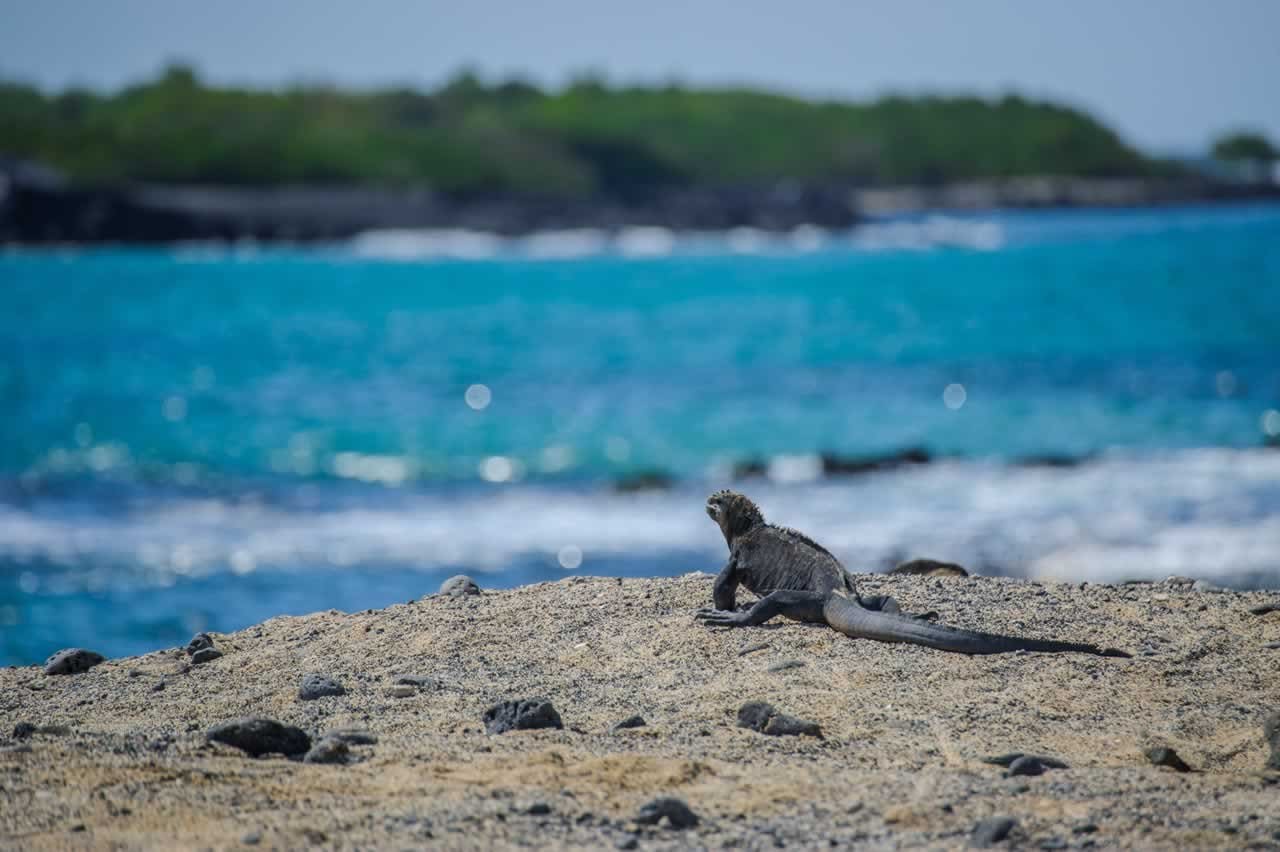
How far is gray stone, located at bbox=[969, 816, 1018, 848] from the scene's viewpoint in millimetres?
5594

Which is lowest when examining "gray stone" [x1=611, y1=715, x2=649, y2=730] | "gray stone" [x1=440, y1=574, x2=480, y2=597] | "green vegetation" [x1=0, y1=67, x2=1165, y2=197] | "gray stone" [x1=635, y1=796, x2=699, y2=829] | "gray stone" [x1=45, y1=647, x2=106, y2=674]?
"gray stone" [x1=635, y1=796, x2=699, y2=829]

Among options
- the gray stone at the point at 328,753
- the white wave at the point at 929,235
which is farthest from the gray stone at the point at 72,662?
the white wave at the point at 929,235

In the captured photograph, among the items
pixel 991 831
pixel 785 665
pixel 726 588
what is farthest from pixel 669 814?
pixel 726 588

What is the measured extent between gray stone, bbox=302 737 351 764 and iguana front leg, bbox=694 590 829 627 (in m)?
2.44

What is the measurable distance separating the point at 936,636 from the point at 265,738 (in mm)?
3138

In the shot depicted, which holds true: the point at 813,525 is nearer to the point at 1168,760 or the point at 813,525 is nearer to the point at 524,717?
the point at 524,717

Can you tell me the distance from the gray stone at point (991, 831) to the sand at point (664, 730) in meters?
0.06

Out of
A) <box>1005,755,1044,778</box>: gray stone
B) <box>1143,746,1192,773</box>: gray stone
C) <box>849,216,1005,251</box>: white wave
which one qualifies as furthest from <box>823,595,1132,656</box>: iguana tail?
<box>849,216,1005,251</box>: white wave

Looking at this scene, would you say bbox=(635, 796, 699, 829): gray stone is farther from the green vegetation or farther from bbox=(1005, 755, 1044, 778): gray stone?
the green vegetation

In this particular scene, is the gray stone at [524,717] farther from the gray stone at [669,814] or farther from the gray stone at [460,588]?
the gray stone at [460,588]

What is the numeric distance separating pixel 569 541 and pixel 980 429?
35.6 feet

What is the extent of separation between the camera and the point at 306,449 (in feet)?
86.0

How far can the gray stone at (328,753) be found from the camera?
21.4 feet

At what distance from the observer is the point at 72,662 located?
9.02 meters
